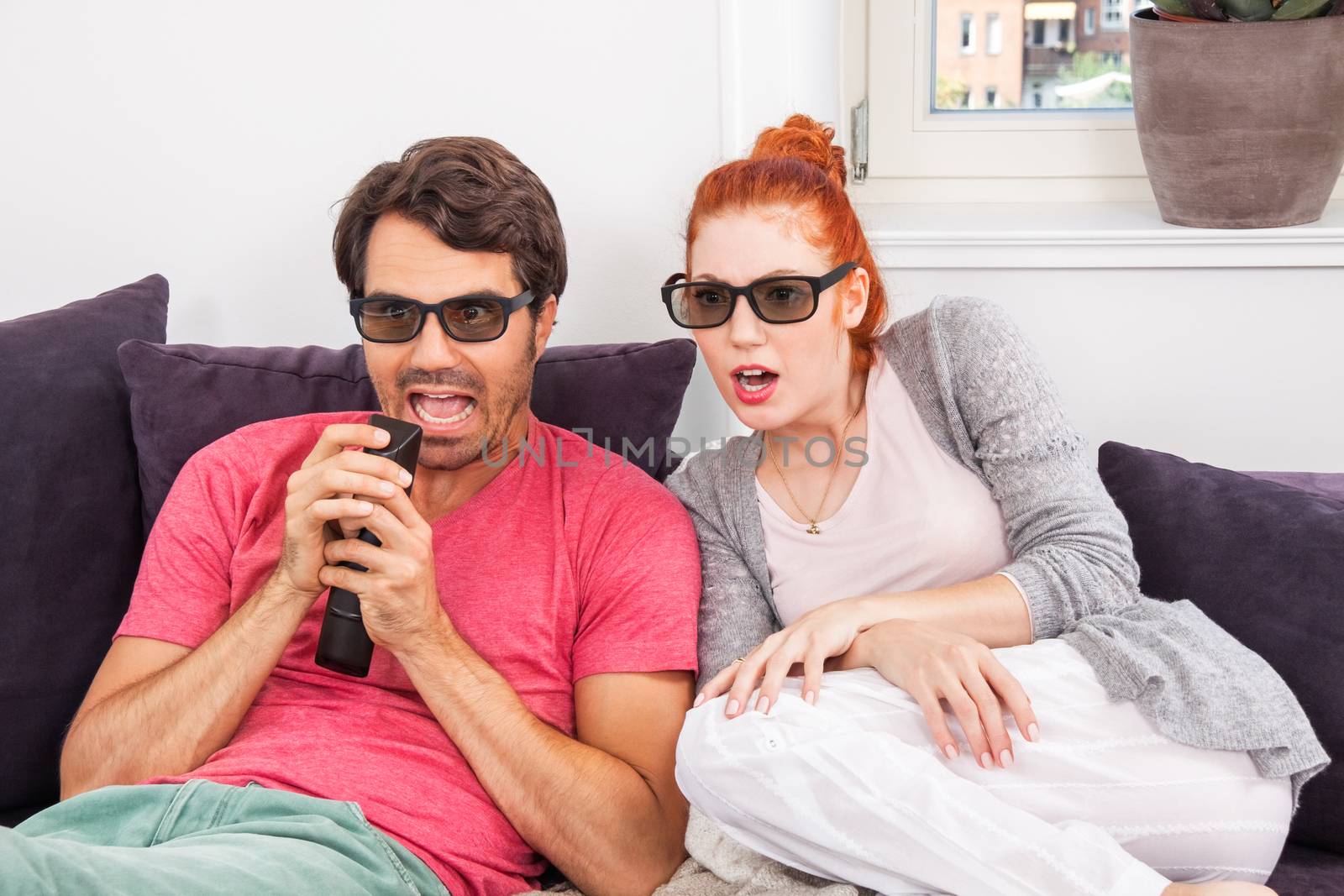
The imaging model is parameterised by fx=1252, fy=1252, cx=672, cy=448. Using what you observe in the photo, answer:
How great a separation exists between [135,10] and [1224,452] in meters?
1.87

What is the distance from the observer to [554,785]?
136cm

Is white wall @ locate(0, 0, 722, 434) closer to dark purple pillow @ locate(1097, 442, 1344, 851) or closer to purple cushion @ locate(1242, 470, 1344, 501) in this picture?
dark purple pillow @ locate(1097, 442, 1344, 851)

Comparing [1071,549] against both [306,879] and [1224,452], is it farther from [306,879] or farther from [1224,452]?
[306,879]

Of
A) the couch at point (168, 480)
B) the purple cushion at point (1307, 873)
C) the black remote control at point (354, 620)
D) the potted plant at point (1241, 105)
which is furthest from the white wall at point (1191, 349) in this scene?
the black remote control at point (354, 620)

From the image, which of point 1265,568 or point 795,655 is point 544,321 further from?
point 1265,568

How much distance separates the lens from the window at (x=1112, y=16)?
228 centimetres

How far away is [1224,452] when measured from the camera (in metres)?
2.01

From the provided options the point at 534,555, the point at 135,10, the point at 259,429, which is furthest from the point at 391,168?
the point at 135,10

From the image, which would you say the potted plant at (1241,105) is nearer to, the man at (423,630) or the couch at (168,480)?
the couch at (168,480)

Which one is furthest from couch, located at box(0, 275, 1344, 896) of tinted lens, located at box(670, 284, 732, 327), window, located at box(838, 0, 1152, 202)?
window, located at box(838, 0, 1152, 202)

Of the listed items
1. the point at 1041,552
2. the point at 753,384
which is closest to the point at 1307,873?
the point at 1041,552

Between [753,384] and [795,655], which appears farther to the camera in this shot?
[753,384]

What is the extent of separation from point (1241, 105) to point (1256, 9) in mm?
135

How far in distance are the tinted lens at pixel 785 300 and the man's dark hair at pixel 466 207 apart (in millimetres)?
299
